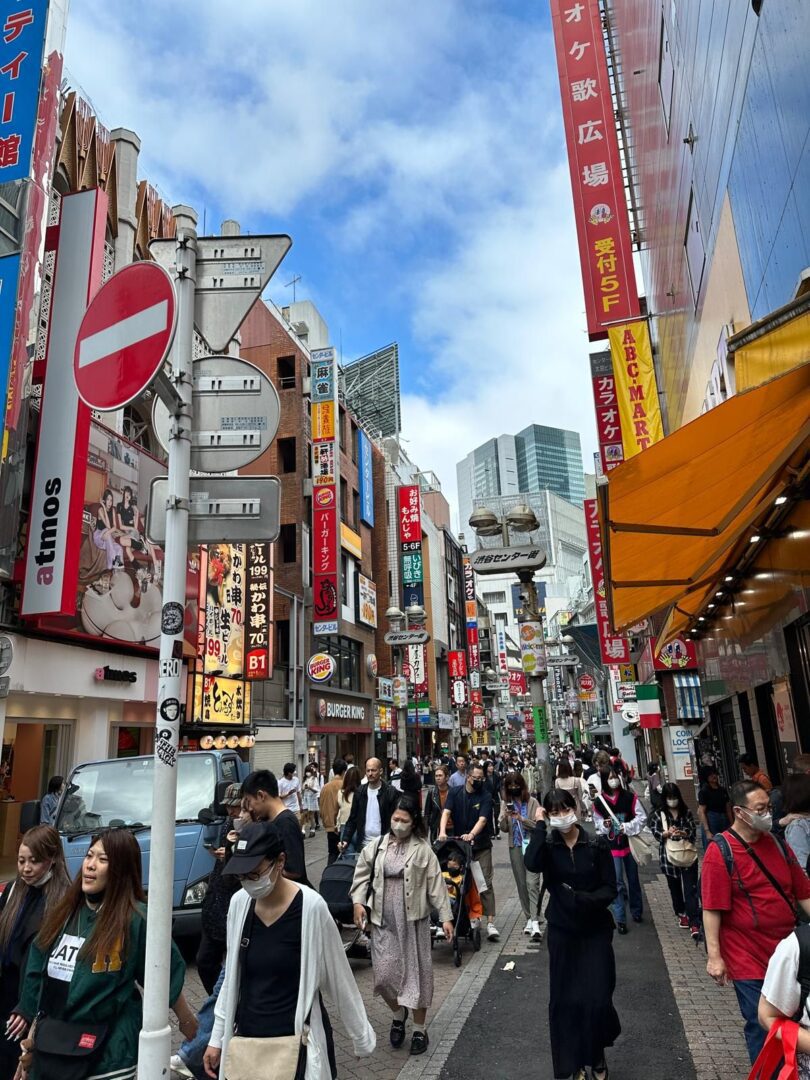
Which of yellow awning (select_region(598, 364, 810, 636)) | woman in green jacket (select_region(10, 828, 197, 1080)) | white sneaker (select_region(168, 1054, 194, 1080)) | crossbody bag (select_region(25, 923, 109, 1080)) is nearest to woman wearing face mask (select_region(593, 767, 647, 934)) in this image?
yellow awning (select_region(598, 364, 810, 636))

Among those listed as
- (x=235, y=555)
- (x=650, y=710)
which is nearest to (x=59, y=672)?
(x=235, y=555)

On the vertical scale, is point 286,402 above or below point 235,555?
above

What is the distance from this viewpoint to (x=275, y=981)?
11.0ft

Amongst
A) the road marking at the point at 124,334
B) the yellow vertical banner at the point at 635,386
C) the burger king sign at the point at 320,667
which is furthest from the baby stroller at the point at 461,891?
the burger king sign at the point at 320,667

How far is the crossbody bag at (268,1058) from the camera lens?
10.6 feet

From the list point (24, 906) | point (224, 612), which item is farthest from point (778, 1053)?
point (224, 612)

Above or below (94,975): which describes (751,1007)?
below

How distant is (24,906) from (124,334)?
2.99m

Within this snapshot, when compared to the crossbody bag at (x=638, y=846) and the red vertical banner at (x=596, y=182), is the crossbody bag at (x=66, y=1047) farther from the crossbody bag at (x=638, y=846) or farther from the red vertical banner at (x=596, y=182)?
the red vertical banner at (x=596, y=182)

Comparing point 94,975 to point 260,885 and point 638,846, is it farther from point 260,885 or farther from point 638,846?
point 638,846

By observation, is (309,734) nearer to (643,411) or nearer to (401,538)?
(401,538)

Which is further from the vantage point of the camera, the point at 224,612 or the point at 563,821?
the point at 224,612

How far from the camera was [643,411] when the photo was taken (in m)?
15.6

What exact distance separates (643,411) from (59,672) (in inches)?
539
